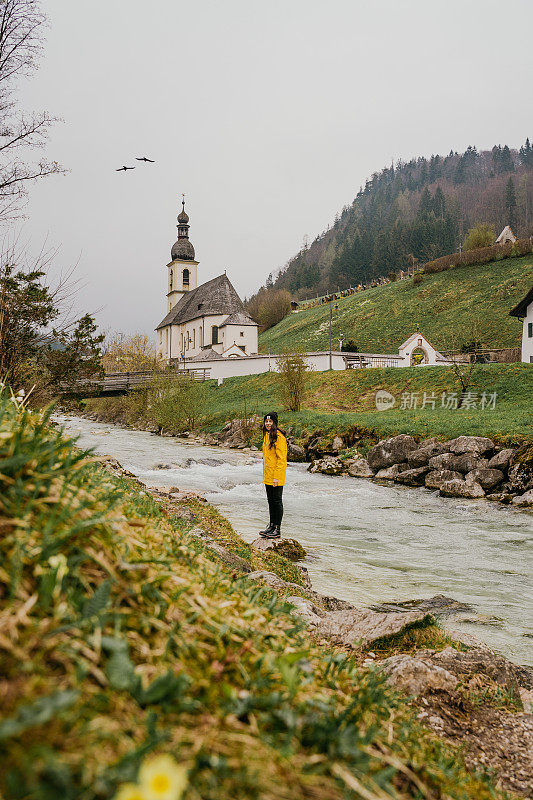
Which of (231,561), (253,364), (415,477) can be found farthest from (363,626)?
(253,364)

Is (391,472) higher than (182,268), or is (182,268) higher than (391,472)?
(182,268)

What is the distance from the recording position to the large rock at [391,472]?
775 inches

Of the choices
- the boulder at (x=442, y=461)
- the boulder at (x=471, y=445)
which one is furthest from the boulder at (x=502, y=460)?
the boulder at (x=442, y=461)

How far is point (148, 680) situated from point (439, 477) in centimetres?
1754

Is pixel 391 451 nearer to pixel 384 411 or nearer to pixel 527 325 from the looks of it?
pixel 384 411

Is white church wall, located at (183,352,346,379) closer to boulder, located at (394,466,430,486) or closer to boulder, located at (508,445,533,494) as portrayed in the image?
boulder, located at (394,466,430,486)

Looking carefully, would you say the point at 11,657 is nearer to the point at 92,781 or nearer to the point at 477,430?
the point at 92,781

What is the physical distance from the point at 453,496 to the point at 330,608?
11609mm

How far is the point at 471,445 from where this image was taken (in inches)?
725

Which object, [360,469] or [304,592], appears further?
[360,469]

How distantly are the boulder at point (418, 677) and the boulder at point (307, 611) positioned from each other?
92cm

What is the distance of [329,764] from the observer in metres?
1.29

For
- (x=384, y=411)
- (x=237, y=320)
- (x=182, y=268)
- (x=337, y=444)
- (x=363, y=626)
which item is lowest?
(x=337, y=444)

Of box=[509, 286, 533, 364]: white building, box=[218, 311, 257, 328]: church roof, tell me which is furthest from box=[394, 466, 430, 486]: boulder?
box=[218, 311, 257, 328]: church roof
